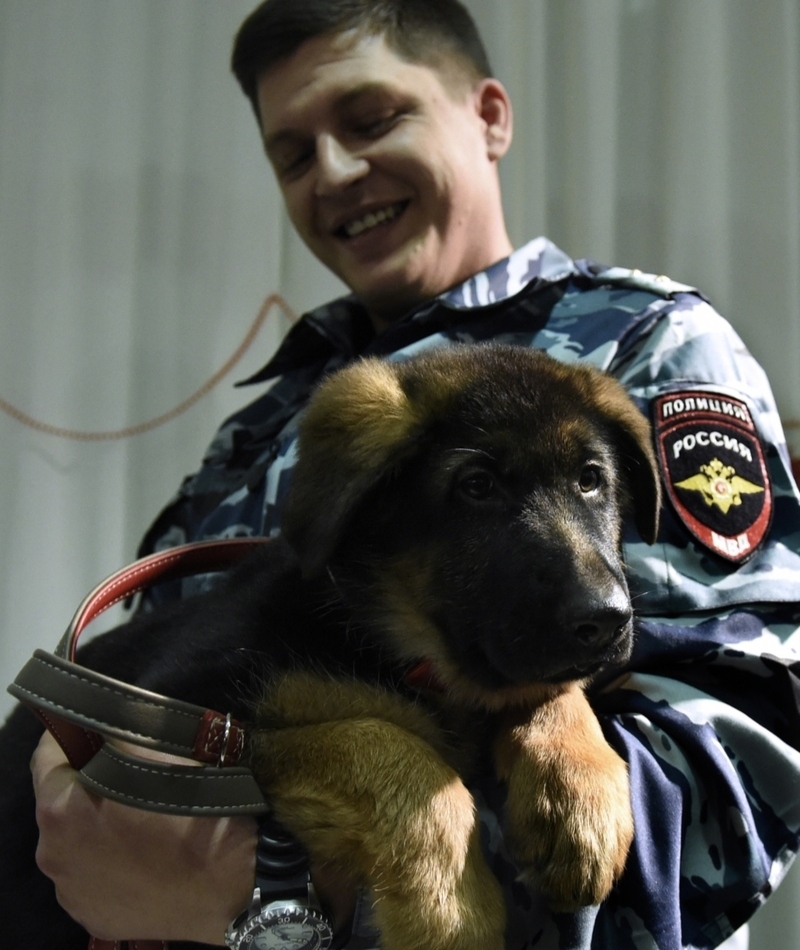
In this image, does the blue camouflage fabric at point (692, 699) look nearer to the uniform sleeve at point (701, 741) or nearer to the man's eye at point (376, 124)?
the uniform sleeve at point (701, 741)

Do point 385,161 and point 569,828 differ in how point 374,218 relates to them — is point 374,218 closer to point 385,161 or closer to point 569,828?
point 385,161

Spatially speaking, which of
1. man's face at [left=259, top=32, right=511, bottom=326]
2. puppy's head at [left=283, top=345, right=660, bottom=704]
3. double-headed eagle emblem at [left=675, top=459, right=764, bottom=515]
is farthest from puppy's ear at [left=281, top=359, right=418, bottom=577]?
man's face at [left=259, top=32, right=511, bottom=326]

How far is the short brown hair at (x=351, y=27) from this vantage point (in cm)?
251

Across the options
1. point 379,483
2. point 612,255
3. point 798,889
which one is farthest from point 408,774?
point 612,255

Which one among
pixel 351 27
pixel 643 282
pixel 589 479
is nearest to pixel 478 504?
pixel 589 479

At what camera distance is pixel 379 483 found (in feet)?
4.99

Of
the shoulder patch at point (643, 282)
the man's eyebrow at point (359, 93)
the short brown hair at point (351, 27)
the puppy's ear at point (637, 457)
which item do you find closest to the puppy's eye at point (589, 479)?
the puppy's ear at point (637, 457)

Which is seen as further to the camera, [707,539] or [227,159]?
[227,159]

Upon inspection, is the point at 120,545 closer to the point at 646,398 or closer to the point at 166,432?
the point at 166,432

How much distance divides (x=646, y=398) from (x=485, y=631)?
0.64 meters

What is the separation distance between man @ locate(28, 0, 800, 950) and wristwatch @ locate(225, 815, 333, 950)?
0.13ft

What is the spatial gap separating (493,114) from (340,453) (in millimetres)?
1789

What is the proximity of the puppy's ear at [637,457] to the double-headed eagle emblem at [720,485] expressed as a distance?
7cm

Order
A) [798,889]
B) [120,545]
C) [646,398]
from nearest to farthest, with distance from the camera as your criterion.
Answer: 1. [646,398]
2. [798,889]
3. [120,545]
